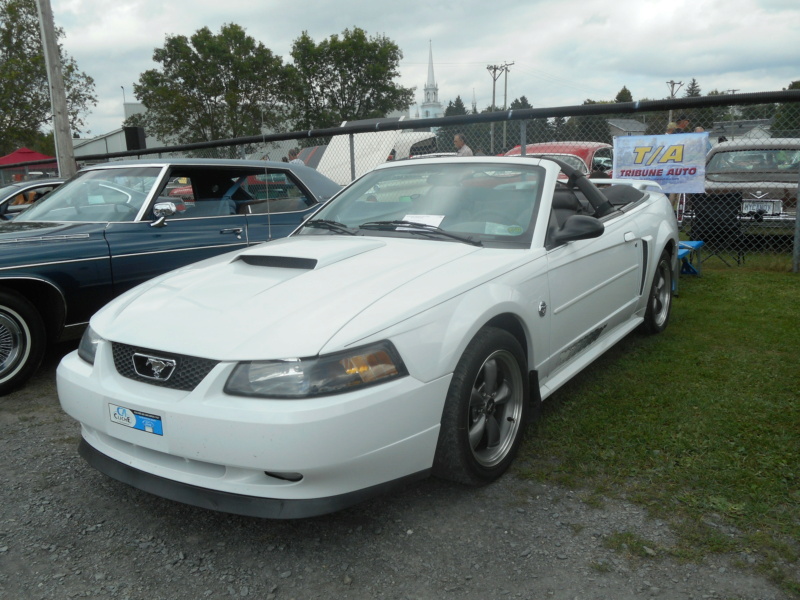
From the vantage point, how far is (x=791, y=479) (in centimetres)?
290

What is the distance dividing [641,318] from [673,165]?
13.3 ft

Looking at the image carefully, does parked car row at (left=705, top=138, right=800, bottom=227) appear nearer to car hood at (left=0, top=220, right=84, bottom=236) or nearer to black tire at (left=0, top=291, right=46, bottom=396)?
car hood at (left=0, top=220, right=84, bottom=236)

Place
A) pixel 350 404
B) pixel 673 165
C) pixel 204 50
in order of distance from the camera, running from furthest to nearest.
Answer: pixel 204 50 < pixel 673 165 < pixel 350 404

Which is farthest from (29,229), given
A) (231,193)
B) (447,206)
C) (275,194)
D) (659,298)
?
(659,298)

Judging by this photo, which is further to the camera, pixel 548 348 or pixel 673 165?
pixel 673 165

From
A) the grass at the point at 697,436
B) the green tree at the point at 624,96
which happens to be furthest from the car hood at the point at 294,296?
the green tree at the point at 624,96

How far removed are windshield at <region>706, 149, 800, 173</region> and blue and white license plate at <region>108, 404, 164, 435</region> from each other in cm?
950

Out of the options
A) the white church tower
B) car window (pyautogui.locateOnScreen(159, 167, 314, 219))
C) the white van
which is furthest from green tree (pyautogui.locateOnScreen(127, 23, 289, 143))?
the white church tower

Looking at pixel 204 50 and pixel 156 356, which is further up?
pixel 204 50

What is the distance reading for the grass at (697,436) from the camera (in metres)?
2.58

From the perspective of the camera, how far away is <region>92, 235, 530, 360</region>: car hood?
238 centimetres

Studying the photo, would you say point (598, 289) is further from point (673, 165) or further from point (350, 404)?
point (673, 165)

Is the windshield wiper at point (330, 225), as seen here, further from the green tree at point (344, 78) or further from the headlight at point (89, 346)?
the green tree at point (344, 78)

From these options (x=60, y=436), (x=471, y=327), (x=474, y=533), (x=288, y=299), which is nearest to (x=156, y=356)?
(x=288, y=299)
